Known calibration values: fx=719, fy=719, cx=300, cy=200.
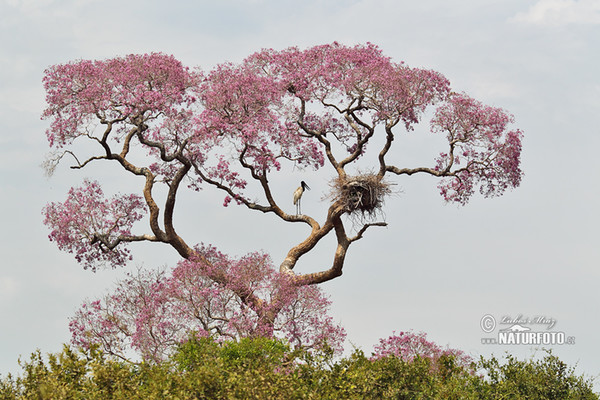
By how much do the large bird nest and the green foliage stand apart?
7.71 metres

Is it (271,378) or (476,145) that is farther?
(476,145)

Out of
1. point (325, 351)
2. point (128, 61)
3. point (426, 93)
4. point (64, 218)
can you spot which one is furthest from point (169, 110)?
point (325, 351)

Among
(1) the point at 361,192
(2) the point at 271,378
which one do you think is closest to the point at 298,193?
(1) the point at 361,192

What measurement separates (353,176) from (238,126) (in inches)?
139

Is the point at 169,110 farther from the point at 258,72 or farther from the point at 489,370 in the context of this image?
the point at 489,370

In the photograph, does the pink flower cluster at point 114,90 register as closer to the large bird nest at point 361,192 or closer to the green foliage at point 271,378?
the large bird nest at point 361,192

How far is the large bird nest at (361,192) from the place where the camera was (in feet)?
65.5

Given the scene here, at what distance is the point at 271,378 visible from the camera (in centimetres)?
910

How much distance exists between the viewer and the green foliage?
859 centimetres

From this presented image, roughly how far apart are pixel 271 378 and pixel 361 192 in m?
11.4

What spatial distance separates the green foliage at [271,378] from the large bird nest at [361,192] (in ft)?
25.3

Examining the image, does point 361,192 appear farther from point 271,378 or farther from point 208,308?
point 271,378

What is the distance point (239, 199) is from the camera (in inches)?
782

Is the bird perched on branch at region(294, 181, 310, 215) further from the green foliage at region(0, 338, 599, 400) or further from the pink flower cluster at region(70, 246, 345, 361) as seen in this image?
the green foliage at region(0, 338, 599, 400)
